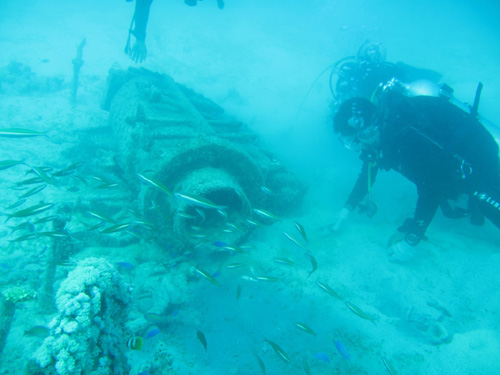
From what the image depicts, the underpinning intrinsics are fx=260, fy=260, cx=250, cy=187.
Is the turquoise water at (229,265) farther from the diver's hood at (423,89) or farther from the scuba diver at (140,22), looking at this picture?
the diver's hood at (423,89)

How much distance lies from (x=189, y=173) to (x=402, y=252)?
16.1 ft

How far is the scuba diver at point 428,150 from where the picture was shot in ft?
16.3

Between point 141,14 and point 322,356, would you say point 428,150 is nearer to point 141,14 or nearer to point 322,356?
point 322,356

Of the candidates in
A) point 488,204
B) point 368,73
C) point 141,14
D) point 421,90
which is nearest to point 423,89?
point 421,90

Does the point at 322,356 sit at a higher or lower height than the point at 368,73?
lower

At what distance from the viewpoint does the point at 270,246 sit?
611 centimetres

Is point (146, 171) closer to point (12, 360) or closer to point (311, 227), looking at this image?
point (12, 360)

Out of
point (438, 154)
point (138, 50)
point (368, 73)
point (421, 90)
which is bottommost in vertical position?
point (138, 50)

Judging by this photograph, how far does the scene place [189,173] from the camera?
17.2ft

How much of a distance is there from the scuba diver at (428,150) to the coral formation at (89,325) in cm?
530

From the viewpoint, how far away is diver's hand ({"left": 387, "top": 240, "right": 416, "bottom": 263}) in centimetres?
568

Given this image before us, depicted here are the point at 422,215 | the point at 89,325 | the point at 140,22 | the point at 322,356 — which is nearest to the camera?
the point at 89,325

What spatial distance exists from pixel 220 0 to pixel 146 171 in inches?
376

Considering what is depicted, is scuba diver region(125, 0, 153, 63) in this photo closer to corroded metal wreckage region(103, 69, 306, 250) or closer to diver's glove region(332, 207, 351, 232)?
corroded metal wreckage region(103, 69, 306, 250)
